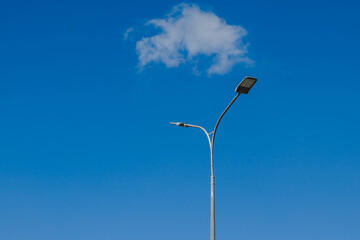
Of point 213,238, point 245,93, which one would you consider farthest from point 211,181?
point 245,93

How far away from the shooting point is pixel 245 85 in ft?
49.7

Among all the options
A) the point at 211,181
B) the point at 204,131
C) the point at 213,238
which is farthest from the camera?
the point at 204,131

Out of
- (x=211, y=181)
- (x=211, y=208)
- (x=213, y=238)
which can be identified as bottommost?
(x=213, y=238)

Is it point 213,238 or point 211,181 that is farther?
point 211,181

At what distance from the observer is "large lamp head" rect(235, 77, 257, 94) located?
48.9ft

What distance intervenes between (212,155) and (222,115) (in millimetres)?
1607

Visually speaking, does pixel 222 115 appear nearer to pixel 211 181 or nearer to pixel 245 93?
pixel 245 93

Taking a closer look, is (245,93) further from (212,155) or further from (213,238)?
(213,238)

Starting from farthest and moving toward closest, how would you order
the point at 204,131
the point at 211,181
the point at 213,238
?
the point at 204,131 → the point at 211,181 → the point at 213,238

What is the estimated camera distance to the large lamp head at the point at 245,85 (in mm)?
14913

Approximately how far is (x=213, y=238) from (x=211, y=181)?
219 centimetres

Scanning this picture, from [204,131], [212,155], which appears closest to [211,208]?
[212,155]

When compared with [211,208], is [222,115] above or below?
above

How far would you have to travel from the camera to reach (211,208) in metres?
15.4
